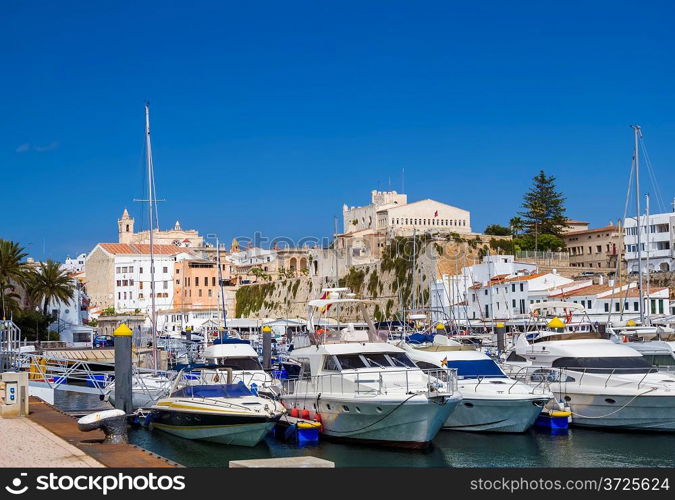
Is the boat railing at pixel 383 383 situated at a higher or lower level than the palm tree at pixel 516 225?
lower

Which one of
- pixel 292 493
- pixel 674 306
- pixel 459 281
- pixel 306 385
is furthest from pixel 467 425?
pixel 459 281

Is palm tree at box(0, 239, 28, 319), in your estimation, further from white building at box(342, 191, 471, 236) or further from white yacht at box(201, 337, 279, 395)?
white building at box(342, 191, 471, 236)

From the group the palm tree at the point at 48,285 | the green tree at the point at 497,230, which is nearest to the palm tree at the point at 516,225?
the green tree at the point at 497,230

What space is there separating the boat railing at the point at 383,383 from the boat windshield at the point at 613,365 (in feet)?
15.5

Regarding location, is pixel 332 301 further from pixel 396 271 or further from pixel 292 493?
pixel 396 271

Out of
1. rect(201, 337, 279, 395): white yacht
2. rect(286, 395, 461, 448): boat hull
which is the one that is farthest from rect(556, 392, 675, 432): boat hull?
rect(201, 337, 279, 395): white yacht

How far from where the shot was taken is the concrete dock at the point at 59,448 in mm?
15945

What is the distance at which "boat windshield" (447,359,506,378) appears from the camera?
26.3m

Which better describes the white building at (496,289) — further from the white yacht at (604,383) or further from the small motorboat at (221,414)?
the small motorboat at (221,414)

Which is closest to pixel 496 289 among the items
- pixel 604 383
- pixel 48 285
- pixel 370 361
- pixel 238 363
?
pixel 48 285

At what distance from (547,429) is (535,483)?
11.4m

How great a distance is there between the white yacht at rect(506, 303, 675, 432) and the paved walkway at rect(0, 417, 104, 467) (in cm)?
1400

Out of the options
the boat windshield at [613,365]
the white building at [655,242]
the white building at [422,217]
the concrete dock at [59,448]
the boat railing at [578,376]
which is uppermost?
the white building at [422,217]

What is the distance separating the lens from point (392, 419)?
22297 mm
